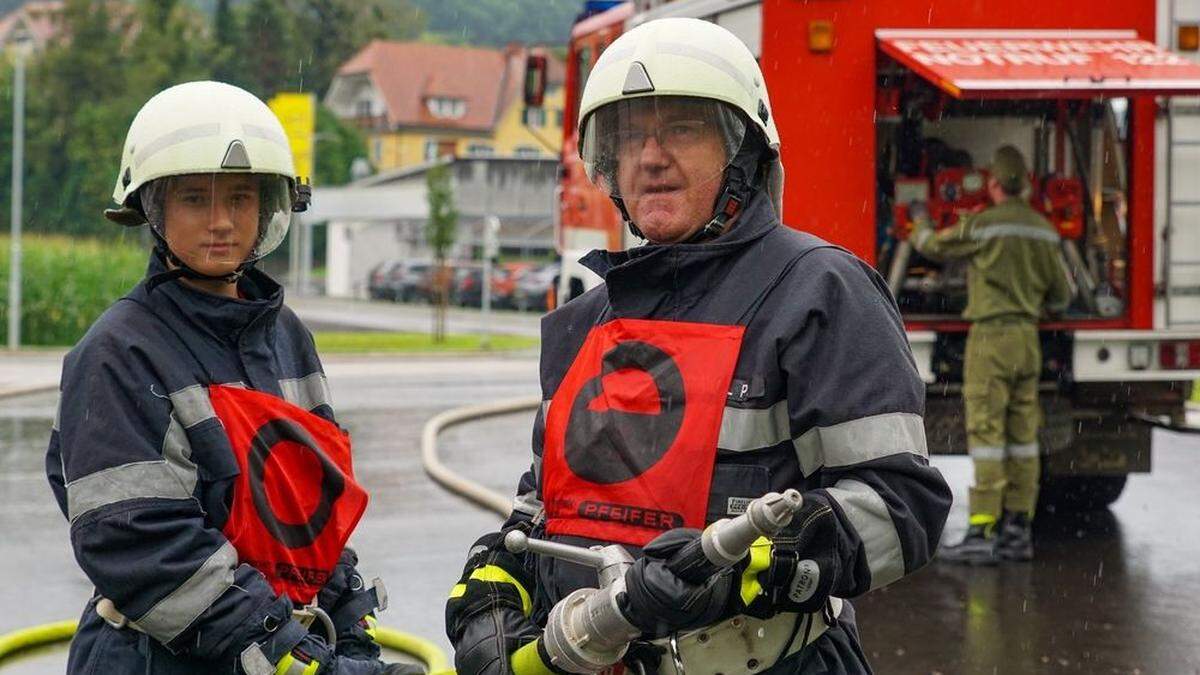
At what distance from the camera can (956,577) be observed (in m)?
8.24

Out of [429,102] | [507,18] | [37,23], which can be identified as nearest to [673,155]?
[429,102]

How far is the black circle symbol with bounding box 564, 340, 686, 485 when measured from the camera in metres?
2.64

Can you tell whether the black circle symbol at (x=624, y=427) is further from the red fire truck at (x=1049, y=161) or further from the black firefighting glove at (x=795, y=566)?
the red fire truck at (x=1049, y=161)

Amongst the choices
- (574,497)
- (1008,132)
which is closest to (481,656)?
(574,497)

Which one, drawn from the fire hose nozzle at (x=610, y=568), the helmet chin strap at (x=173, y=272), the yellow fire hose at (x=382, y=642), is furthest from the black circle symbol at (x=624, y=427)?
the yellow fire hose at (x=382, y=642)

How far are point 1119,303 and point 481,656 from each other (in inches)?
268

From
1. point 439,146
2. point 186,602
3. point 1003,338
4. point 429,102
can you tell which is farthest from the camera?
point 429,102

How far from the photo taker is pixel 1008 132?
9805 mm

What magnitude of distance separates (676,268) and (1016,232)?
6059mm

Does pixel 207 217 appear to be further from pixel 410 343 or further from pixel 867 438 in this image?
pixel 410 343

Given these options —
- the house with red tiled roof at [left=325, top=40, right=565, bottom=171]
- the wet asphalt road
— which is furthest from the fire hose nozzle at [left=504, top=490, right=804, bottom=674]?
the house with red tiled roof at [left=325, top=40, right=565, bottom=171]

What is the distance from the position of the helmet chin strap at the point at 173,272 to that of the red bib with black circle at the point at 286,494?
0.26m

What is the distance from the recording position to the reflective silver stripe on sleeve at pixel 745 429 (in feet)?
8.51

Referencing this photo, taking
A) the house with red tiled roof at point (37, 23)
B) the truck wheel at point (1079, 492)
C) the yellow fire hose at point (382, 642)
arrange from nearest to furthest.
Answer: the yellow fire hose at point (382, 642) < the truck wheel at point (1079, 492) < the house with red tiled roof at point (37, 23)
